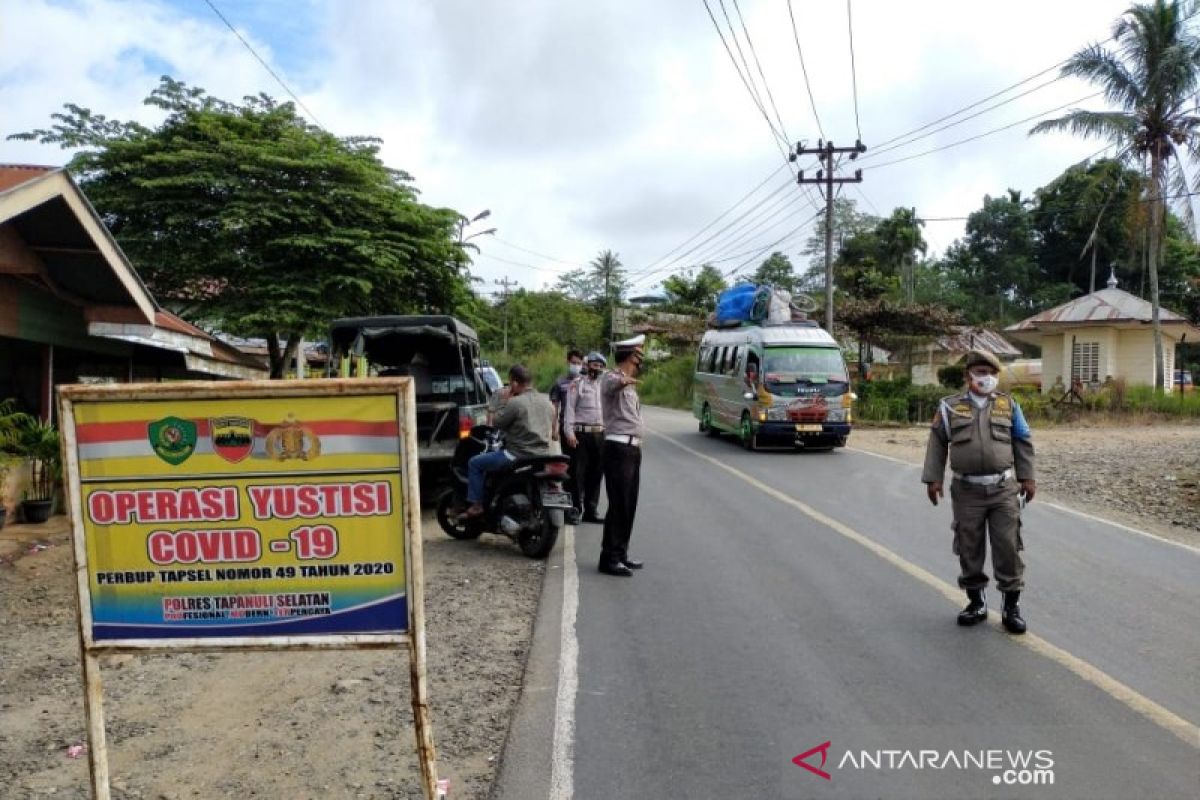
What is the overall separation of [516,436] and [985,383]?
161 inches

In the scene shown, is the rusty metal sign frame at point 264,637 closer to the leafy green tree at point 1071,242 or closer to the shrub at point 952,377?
the shrub at point 952,377

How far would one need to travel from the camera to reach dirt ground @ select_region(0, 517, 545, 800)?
386 cm

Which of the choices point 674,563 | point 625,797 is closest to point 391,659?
point 625,797

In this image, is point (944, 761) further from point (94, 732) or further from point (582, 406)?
point (582, 406)

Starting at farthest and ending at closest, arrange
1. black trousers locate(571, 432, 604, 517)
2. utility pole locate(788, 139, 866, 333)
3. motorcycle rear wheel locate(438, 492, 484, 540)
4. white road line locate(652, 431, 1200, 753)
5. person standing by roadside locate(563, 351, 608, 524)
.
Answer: utility pole locate(788, 139, 866, 333), black trousers locate(571, 432, 604, 517), person standing by roadside locate(563, 351, 608, 524), motorcycle rear wheel locate(438, 492, 484, 540), white road line locate(652, 431, 1200, 753)

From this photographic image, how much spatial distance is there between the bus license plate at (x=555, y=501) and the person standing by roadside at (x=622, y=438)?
2.35ft

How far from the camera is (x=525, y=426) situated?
8.30 meters

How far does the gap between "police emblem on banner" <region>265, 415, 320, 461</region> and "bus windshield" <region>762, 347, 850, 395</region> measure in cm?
1427

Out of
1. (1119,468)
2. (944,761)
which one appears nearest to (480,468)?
(944,761)

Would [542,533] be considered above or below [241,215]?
below

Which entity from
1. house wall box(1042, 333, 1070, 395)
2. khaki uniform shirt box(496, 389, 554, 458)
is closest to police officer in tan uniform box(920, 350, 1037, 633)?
khaki uniform shirt box(496, 389, 554, 458)

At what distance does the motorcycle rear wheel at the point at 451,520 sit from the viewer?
9.00 metres

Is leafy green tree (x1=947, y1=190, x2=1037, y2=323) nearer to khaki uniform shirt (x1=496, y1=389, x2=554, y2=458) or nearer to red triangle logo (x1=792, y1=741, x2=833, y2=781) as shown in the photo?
khaki uniform shirt (x1=496, y1=389, x2=554, y2=458)

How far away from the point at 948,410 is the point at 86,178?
1506 cm
